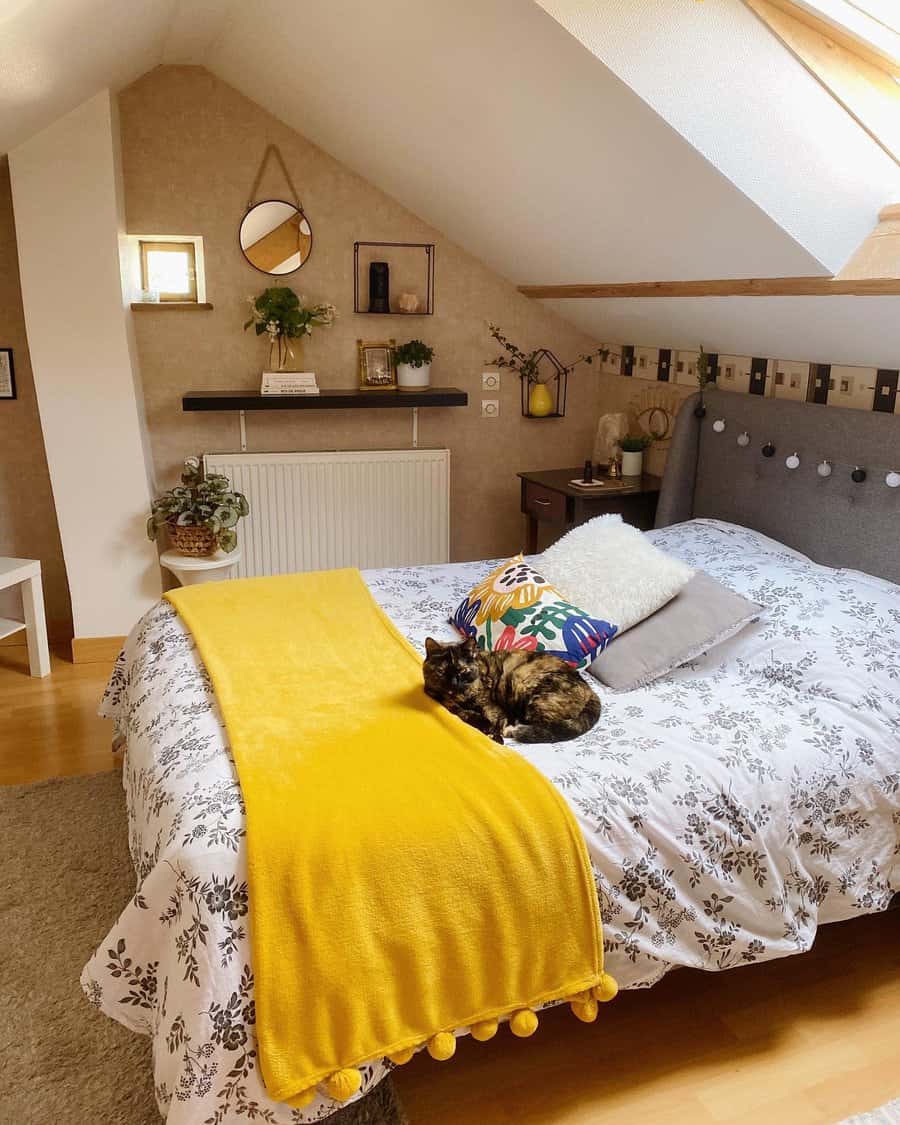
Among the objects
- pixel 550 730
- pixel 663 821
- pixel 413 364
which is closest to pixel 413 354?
pixel 413 364

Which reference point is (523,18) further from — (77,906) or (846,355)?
(77,906)

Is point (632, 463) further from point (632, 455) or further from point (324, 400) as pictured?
point (324, 400)

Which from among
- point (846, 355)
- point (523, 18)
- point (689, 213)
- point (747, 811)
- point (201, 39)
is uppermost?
point (201, 39)

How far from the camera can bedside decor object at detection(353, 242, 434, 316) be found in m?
3.99

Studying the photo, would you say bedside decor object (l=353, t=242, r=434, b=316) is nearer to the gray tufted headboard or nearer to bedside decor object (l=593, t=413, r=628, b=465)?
bedside decor object (l=593, t=413, r=628, b=465)

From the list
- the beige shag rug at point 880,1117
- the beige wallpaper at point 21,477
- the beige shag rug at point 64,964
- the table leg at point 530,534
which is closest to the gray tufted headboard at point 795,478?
the table leg at point 530,534

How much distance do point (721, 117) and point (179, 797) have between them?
1.94 metres

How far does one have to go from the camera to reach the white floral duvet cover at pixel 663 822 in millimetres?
1493

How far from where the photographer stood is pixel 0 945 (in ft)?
7.11

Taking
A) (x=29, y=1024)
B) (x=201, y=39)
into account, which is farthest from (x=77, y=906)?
(x=201, y=39)

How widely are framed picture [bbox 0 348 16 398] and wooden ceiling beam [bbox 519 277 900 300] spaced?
2317 millimetres

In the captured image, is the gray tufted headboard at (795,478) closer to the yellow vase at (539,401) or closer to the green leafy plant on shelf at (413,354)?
the yellow vase at (539,401)

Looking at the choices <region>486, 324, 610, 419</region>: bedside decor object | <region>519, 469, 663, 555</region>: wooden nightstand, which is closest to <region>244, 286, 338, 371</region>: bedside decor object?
<region>486, 324, 610, 419</region>: bedside decor object

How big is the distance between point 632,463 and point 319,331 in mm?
1485
